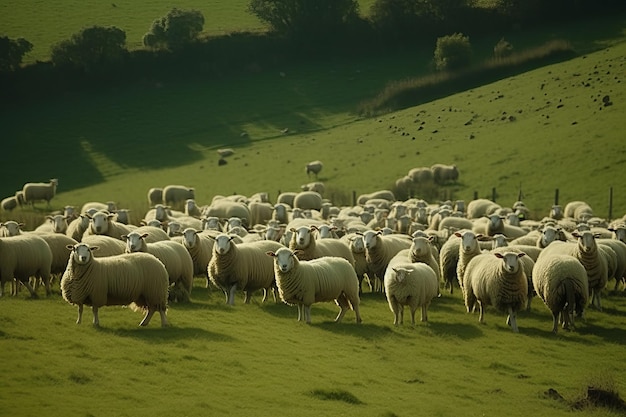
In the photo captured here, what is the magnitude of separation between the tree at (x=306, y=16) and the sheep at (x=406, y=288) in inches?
2630

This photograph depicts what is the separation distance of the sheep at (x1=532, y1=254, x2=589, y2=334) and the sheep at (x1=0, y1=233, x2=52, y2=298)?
9.48 meters

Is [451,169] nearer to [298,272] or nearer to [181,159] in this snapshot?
[181,159]

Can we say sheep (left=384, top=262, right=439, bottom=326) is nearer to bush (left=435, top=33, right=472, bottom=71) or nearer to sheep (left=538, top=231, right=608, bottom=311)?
sheep (left=538, top=231, right=608, bottom=311)

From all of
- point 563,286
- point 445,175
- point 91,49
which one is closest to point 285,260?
point 563,286

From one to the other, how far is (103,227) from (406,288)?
25.7 feet

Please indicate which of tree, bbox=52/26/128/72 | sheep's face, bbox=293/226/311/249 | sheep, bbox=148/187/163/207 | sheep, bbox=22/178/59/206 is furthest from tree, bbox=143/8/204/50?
sheep's face, bbox=293/226/311/249

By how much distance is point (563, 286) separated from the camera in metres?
17.7

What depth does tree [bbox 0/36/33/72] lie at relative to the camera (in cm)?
7119

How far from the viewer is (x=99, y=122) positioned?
68312 millimetres

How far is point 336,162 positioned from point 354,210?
728 inches

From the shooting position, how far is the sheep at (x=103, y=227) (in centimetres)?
2177

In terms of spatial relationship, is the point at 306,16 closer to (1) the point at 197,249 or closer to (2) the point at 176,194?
(2) the point at 176,194

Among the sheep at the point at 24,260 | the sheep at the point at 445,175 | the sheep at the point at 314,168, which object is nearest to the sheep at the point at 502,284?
the sheep at the point at 24,260

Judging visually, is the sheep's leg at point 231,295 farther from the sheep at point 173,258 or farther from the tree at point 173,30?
the tree at point 173,30
